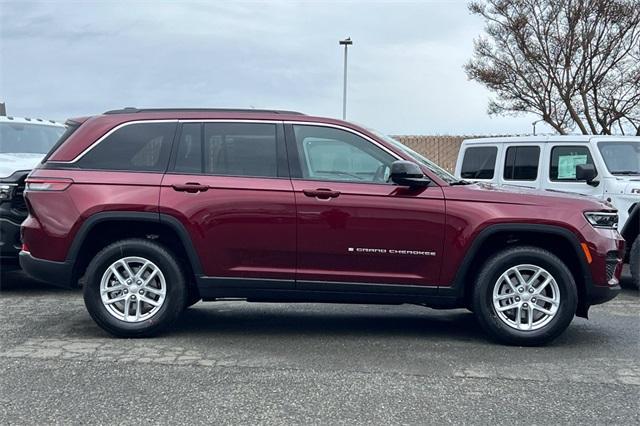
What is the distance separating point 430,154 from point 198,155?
40.0ft

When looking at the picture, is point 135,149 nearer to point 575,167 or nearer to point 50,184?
point 50,184

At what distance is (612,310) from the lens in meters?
7.02

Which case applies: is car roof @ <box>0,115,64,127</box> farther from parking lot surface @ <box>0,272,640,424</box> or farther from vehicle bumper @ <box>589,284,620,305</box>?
vehicle bumper @ <box>589,284,620,305</box>

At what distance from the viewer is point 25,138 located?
9.19 meters

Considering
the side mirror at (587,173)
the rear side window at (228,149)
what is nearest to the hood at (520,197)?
the rear side window at (228,149)

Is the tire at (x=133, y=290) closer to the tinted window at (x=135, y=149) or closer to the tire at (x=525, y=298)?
the tinted window at (x=135, y=149)

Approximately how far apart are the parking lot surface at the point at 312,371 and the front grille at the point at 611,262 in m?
0.61

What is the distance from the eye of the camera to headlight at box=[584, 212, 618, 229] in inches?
216

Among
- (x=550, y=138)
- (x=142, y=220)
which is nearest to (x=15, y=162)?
(x=142, y=220)

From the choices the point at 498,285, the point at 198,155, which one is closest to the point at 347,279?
the point at 498,285

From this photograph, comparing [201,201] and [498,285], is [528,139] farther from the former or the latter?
[201,201]

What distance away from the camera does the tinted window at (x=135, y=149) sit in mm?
5625

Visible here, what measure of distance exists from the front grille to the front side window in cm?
192

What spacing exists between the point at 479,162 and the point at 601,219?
16.5ft
